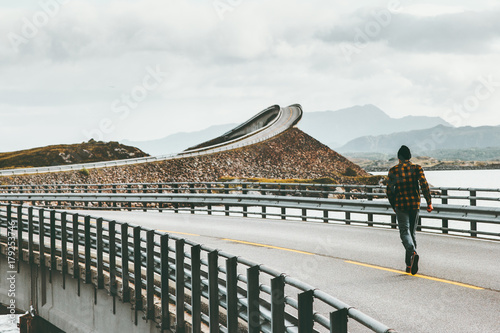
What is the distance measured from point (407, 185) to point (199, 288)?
14.3 ft

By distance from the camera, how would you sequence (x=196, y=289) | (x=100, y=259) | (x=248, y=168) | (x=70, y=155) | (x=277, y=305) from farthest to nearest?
(x=70, y=155)
(x=248, y=168)
(x=100, y=259)
(x=196, y=289)
(x=277, y=305)

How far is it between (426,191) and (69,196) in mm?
24801

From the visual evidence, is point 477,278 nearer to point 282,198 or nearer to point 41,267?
point 41,267

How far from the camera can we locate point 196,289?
6.73 meters

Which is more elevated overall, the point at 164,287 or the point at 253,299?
the point at 253,299

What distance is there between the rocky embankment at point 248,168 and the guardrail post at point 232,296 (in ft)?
183

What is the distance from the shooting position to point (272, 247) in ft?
43.8

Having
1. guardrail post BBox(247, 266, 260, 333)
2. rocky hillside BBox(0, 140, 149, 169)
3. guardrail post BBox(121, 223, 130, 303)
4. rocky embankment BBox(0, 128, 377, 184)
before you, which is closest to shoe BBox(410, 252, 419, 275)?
guardrail post BBox(121, 223, 130, 303)

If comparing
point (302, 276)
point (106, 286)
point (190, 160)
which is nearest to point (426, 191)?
point (302, 276)

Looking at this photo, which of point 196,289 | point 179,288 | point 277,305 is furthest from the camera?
point 179,288

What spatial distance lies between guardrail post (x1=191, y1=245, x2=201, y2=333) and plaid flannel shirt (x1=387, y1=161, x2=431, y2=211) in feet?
13.7

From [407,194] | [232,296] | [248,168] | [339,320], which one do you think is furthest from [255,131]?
[339,320]

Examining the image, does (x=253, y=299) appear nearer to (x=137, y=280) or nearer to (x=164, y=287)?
(x=164, y=287)

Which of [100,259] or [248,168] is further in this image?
[248,168]
